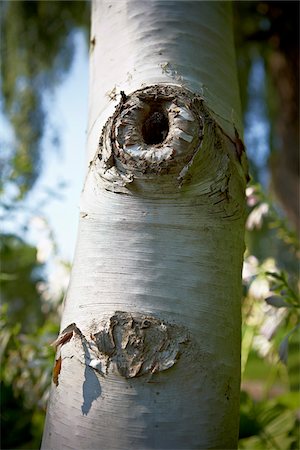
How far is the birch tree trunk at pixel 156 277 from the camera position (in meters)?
0.38

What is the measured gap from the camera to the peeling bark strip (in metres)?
0.38

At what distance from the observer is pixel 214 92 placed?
485mm

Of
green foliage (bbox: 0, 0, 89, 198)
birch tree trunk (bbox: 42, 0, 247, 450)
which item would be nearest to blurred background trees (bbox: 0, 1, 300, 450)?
green foliage (bbox: 0, 0, 89, 198)

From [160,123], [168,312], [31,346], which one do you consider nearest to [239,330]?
[168,312]

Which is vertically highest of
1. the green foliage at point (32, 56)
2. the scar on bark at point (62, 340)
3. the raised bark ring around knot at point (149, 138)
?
the green foliage at point (32, 56)

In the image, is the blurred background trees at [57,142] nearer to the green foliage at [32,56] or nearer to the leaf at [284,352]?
the green foliage at [32,56]

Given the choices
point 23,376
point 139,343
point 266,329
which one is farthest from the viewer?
point 23,376

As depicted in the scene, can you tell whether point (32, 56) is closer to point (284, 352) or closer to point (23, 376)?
point (23, 376)

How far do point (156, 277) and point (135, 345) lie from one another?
0.19ft

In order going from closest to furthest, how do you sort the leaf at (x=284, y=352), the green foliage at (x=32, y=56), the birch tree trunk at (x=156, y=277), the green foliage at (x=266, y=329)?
the birch tree trunk at (x=156, y=277), the leaf at (x=284, y=352), the green foliage at (x=266, y=329), the green foliage at (x=32, y=56)

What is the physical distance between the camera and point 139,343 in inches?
15.1

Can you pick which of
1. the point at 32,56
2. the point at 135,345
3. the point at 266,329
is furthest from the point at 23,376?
the point at 32,56

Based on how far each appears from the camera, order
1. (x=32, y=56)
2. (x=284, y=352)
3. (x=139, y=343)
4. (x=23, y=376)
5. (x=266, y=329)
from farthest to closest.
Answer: (x=32, y=56) < (x=23, y=376) < (x=266, y=329) < (x=284, y=352) < (x=139, y=343)

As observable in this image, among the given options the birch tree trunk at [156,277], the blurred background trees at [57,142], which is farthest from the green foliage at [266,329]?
the birch tree trunk at [156,277]
